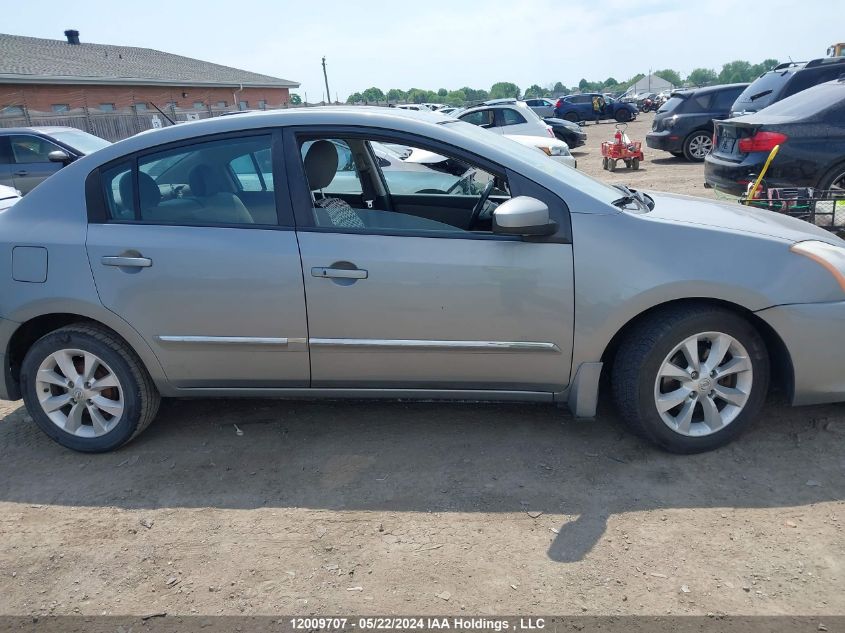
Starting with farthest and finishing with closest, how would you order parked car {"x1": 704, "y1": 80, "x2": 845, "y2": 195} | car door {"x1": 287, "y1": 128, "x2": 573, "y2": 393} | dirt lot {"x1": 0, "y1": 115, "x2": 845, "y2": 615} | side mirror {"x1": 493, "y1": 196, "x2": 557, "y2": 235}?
parked car {"x1": 704, "y1": 80, "x2": 845, "y2": 195}, car door {"x1": 287, "y1": 128, "x2": 573, "y2": 393}, side mirror {"x1": 493, "y1": 196, "x2": 557, "y2": 235}, dirt lot {"x1": 0, "y1": 115, "x2": 845, "y2": 615}

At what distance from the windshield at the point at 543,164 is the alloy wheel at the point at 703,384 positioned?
815 mm

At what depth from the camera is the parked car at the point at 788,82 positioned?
37.8ft

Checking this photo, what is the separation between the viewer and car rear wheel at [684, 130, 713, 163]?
49.1 feet

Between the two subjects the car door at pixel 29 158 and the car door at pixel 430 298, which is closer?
the car door at pixel 430 298

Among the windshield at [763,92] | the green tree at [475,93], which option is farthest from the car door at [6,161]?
the green tree at [475,93]

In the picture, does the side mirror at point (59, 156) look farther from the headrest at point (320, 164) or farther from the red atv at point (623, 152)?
the red atv at point (623, 152)

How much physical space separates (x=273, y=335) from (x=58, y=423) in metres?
1.31

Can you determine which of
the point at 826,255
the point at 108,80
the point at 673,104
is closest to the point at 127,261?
the point at 826,255

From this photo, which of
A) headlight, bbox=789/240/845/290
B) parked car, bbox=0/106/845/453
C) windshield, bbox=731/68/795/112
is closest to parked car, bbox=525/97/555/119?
windshield, bbox=731/68/795/112

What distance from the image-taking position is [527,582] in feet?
8.29

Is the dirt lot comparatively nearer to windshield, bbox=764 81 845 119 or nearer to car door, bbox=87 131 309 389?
car door, bbox=87 131 309 389

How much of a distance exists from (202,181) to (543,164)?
1.74 meters

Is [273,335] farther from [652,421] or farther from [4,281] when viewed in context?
[652,421]

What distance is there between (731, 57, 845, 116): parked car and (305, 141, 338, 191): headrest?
9.93 meters
